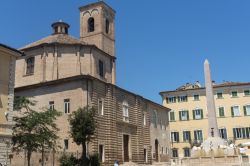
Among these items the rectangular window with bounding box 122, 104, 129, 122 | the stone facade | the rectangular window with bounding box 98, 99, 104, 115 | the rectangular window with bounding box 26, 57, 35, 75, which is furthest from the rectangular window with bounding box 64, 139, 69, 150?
the rectangular window with bounding box 26, 57, 35, 75

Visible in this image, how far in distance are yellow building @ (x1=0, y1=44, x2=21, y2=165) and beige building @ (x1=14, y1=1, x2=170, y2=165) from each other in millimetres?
8402

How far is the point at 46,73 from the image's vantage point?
3822 centimetres

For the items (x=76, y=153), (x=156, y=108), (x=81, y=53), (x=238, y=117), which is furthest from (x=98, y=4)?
(x=238, y=117)

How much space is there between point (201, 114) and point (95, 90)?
87.3ft

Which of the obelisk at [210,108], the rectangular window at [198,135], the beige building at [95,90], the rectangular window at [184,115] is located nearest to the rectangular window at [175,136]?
the rectangular window at [184,115]

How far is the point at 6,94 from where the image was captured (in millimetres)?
23734

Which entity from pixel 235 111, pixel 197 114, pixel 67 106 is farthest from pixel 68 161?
pixel 235 111

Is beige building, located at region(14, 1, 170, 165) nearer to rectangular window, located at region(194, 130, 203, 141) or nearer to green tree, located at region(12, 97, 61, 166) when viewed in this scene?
green tree, located at region(12, 97, 61, 166)

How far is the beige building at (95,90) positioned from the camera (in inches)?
1281

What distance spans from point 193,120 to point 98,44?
20.4 m

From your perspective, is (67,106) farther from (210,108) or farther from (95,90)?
(210,108)

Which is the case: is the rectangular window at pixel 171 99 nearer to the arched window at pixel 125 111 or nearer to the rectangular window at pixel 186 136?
the rectangular window at pixel 186 136

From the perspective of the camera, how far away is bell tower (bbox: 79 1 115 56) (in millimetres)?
44375

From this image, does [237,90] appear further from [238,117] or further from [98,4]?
[98,4]
